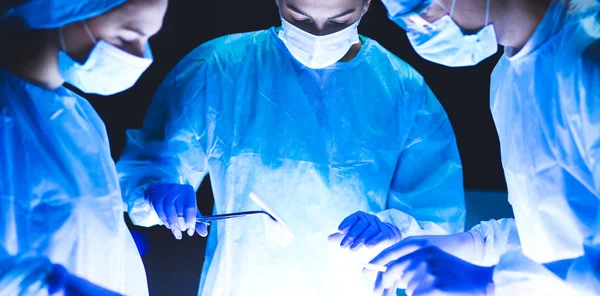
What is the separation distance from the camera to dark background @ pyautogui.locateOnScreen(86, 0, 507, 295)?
87.0 inches

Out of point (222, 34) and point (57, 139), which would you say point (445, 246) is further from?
point (222, 34)

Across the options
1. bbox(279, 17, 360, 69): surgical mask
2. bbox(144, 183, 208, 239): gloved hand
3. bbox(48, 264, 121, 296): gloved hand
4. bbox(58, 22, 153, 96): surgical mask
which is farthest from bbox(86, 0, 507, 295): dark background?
bbox(48, 264, 121, 296): gloved hand

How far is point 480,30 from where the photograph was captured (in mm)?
1339

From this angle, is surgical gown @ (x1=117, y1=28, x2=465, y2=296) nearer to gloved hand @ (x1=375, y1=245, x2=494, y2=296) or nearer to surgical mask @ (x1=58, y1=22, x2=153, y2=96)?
gloved hand @ (x1=375, y1=245, x2=494, y2=296)

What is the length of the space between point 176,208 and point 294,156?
475 mm

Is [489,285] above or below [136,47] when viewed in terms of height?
below

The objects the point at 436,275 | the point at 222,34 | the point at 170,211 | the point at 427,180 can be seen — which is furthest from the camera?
the point at 222,34

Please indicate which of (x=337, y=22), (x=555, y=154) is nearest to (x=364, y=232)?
(x=555, y=154)

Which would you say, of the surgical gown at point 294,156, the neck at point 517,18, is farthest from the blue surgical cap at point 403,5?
the surgical gown at point 294,156

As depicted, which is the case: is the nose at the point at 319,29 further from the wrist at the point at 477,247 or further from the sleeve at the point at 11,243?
the sleeve at the point at 11,243

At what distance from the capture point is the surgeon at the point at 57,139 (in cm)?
118

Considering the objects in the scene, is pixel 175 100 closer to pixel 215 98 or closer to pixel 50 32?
pixel 215 98

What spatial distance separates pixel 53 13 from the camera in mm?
1212

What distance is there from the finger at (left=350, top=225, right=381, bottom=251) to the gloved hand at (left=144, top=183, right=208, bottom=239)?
483 mm
